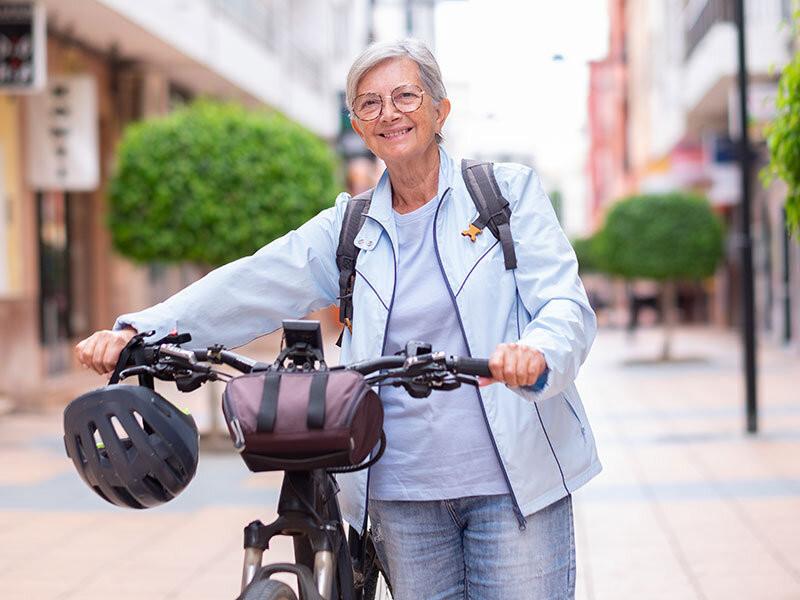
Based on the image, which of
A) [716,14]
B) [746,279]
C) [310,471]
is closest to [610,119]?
[716,14]

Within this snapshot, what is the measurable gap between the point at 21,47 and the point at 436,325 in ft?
36.8

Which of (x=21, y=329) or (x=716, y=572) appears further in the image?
(x=21, y=329)

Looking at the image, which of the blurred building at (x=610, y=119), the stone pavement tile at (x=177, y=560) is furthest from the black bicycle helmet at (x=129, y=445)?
the blurred building at (x=610, y=119)

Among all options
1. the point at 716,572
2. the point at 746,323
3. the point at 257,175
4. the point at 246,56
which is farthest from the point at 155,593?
the point at 246,56

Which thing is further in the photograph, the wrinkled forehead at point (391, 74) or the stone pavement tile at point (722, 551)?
the stone pavement tile at point (722, 551)

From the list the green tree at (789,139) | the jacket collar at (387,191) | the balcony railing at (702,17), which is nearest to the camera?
the jacket collar at (387,191)

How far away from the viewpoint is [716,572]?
654 centimetres

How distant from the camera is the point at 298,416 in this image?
2.61 metres

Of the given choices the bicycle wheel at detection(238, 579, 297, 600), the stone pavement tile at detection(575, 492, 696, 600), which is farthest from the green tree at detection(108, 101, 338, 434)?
the bicycle wheel at detection(238, 579, 297, 600)

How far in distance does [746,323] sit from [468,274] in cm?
931

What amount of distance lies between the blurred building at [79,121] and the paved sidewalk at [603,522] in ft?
7.31

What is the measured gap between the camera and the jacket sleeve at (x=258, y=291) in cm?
321

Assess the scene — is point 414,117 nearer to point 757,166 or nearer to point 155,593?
point 155,593

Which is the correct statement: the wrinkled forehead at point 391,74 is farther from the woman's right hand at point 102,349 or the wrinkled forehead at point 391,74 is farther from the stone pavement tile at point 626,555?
the stone pavement tile at point 626,555
